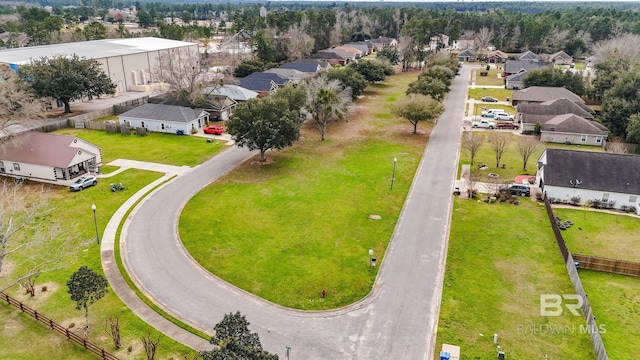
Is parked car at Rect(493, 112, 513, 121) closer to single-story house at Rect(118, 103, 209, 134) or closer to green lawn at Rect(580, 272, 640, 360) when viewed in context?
green lawn at Rect(580, 272, 640, 360)

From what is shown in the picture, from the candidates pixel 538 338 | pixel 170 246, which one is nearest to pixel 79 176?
pixel 170 246

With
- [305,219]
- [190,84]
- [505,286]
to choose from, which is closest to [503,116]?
[305,219]

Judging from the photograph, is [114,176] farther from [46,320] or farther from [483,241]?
[483,241]

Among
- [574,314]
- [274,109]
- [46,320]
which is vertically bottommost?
[574,314]

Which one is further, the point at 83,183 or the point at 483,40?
the point at 483,40

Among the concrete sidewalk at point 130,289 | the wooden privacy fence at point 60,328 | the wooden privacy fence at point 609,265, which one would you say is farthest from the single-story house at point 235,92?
the wooden privacy fence at point 609,265

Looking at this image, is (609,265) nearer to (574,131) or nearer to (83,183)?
(574,131)
